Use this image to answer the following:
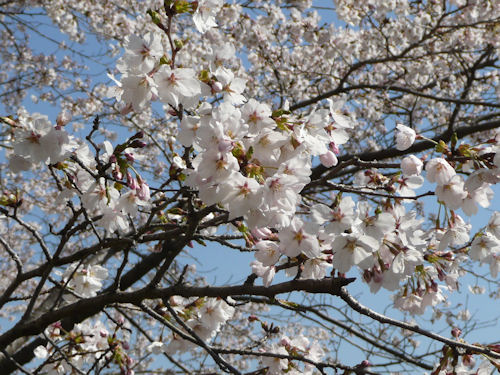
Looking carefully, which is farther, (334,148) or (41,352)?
(41,352)

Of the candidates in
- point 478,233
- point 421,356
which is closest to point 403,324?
point 478,233

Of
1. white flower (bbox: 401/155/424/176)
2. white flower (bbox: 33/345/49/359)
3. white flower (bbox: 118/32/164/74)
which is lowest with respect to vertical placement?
white flower (bbox: 33/345/49/359)

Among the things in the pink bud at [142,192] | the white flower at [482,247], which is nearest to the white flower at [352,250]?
the white flower at [482,247]

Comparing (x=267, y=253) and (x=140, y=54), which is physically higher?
(x=140, y=54)

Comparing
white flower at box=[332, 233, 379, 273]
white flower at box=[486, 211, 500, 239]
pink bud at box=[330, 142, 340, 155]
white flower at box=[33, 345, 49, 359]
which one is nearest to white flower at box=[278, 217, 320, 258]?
white flower at box=[332, 233, 379, 273]

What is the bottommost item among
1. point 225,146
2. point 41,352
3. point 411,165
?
point 41,352

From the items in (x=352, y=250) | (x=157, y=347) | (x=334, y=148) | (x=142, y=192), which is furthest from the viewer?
(x=157, y=347)

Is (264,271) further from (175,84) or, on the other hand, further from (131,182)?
(175,84)

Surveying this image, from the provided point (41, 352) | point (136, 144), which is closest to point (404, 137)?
point (136, 144)

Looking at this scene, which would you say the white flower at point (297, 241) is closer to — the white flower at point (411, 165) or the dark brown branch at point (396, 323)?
the dark brown branch at point (396, 323)

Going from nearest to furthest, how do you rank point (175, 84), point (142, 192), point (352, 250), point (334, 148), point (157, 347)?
point (352, 250), point (175, 84), point (334, 148), point (142, 192), point (157, 347)

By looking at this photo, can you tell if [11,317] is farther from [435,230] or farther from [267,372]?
[435,230]

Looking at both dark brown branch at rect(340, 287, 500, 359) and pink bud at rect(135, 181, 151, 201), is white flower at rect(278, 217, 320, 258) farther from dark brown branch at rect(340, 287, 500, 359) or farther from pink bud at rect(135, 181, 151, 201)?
pink bud at rect(135, 181, 151, 201)

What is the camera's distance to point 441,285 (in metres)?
1.86
